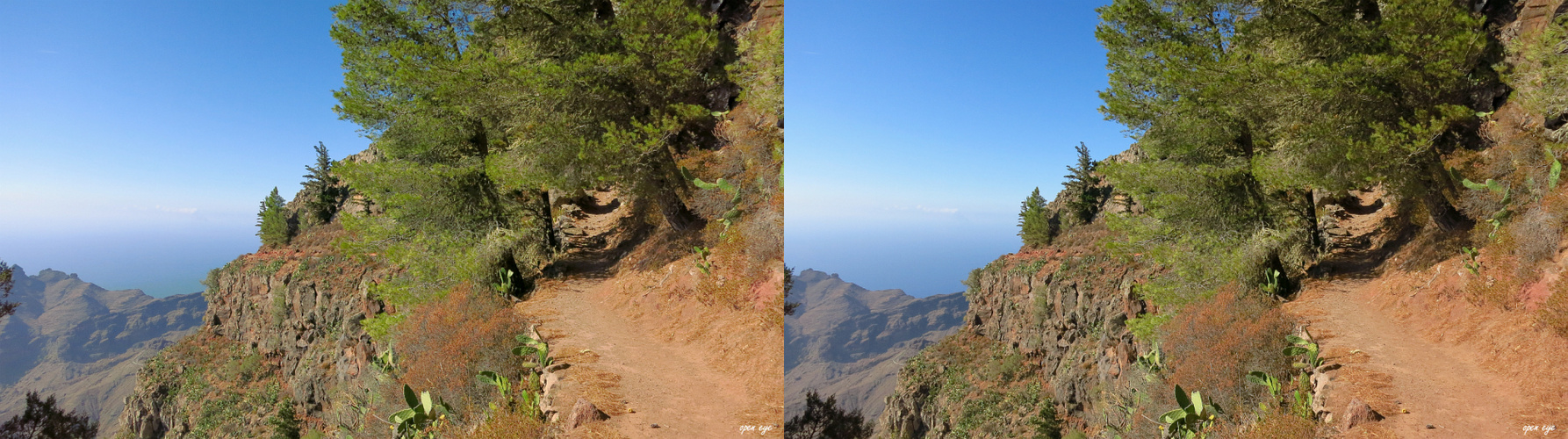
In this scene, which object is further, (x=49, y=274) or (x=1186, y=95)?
(x=49, y=274)

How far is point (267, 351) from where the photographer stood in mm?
32062

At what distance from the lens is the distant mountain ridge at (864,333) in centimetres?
5706

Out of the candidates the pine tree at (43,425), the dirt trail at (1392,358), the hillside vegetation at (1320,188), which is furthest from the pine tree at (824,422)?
the pine tree at (43,425)

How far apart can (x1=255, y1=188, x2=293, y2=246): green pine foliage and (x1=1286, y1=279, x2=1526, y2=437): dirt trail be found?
4524 centimetres

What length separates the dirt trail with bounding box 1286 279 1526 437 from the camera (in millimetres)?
6211

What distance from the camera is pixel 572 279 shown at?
46.3 ft

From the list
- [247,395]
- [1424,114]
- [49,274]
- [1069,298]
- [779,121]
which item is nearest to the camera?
[1424,114]

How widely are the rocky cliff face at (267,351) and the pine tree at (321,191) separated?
77 cm

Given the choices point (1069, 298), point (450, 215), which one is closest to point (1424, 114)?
point (1069, 298)

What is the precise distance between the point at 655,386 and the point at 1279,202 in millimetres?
11897

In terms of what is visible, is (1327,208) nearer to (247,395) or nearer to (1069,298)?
(1069,298)

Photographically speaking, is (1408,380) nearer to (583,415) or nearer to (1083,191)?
(583,415)

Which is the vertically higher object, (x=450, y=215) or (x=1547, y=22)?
(x=1547, y=22)

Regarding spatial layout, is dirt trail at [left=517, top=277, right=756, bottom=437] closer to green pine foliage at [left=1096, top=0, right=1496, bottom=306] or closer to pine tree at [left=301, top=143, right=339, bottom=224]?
green pine foliage at [left=1096, top=0, right=1496, bottom=306]
